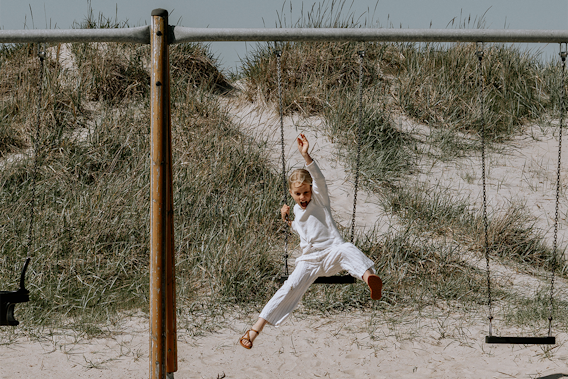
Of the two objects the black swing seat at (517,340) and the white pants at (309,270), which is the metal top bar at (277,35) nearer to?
the white pants at (309,270)

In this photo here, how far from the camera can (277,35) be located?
11.5 feet

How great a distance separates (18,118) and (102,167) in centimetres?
194

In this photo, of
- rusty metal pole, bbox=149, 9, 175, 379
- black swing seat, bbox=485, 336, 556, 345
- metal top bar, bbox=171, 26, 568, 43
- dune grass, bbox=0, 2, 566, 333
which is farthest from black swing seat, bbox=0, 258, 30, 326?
black swing seat, bbox=485, 336, 556, 345

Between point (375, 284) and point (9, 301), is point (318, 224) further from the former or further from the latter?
point (9, 301)

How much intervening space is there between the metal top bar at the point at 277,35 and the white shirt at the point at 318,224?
3.01ft

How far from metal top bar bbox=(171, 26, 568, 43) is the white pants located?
132 centimetres

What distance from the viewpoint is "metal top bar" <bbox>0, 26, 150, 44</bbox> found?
131 inches

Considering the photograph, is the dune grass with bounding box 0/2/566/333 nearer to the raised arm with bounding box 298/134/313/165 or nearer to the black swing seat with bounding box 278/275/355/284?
the black swing seat with bounding box 278/275/355/284

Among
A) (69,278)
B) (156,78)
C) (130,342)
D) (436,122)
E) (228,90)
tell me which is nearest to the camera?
(156,78)

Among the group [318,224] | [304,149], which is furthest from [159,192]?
[318,224]

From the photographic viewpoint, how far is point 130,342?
4.63m

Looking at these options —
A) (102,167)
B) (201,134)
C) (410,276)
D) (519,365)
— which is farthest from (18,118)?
(519,365)

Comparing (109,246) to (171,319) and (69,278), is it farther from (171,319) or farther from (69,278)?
(171,319)

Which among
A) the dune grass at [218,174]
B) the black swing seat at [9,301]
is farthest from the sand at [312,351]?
the black swing seat at [9,301]
